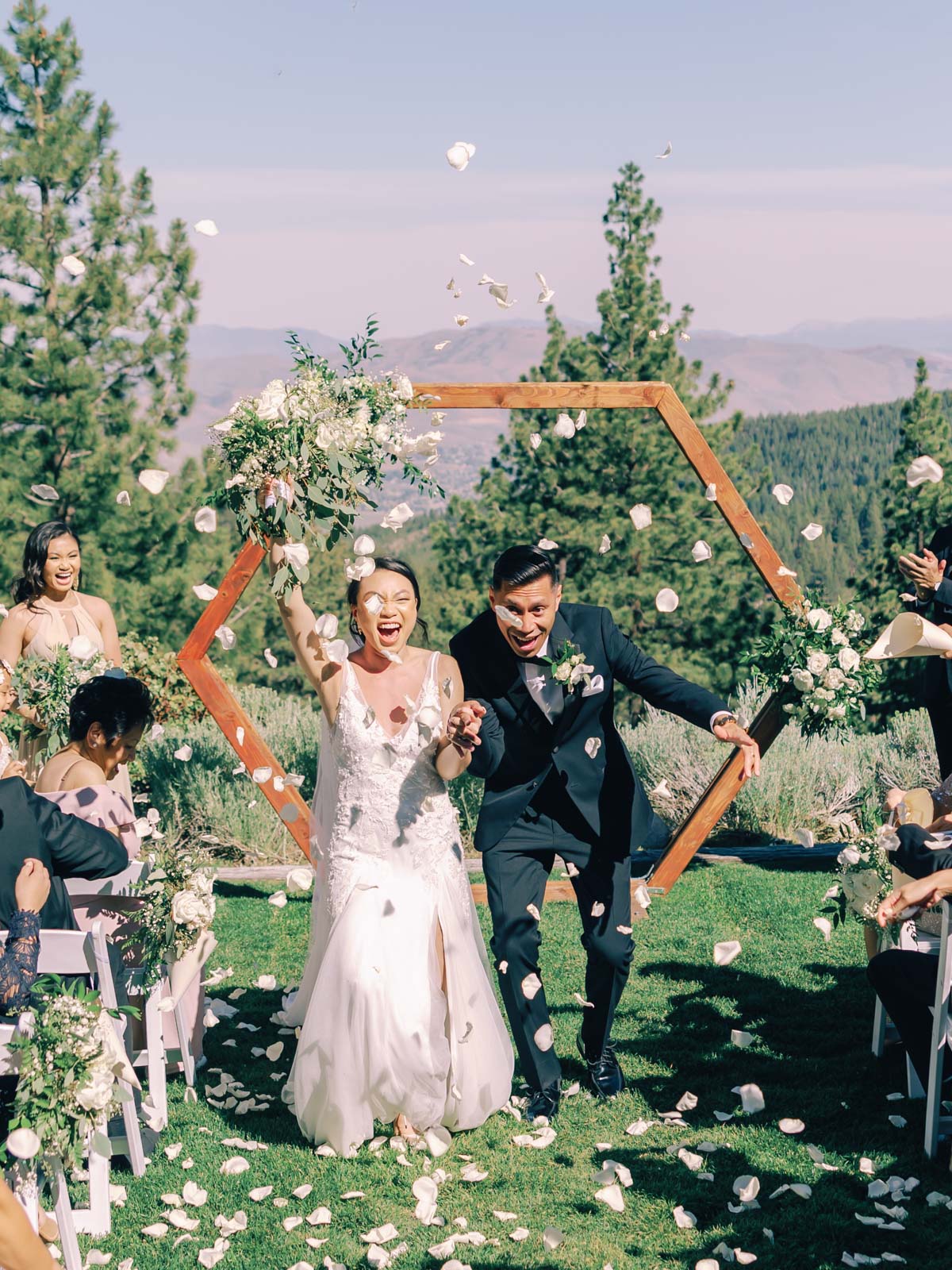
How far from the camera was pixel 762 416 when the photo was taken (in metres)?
92.3

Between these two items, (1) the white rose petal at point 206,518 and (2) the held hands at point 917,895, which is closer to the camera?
(2) the held hands at point 917,895

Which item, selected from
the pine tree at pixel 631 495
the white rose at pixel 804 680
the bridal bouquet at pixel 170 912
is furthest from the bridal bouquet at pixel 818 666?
the pine tree at pixel 631 495

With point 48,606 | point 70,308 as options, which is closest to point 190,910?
point 48,606

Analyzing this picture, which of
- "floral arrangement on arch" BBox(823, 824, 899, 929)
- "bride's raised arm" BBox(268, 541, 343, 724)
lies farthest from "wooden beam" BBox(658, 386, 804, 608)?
"bride's raised arm" BBox(268, 541, 343, 724)

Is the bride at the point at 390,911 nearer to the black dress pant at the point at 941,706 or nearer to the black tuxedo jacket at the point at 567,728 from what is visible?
the black tuxedo jacket at the point at 567,728

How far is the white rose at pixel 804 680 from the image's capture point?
6.87 meters

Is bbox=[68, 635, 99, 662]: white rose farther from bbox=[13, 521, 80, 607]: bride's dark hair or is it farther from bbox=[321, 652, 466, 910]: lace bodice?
bbox=[321, 652, 466, 910]: lace bodice

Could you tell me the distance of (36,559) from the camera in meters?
7.12

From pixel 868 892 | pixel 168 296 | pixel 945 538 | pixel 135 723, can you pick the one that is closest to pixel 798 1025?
pixel 868 892

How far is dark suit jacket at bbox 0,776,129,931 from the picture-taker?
13.1 ft

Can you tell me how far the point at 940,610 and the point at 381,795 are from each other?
3.08 metres

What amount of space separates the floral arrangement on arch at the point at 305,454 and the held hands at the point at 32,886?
1.38 m

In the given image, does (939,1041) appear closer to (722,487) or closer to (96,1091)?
(96,1091)

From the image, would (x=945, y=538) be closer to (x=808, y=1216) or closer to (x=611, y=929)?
(x=611, y=929)
